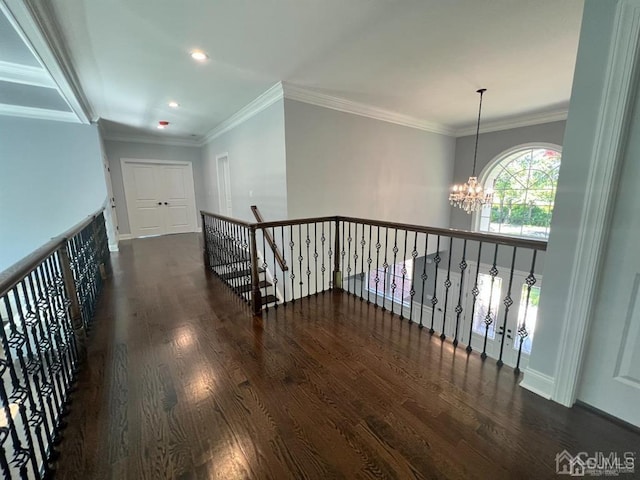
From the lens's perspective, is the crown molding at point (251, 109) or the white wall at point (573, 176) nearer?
the white wall at point (573, 176)

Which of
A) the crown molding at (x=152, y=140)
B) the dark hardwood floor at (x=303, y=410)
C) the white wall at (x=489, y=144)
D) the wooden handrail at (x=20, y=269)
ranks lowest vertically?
the dark hardwood floor at (x=303, y=410)

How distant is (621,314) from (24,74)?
5867 mm

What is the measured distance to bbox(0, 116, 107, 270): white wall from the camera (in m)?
4.45

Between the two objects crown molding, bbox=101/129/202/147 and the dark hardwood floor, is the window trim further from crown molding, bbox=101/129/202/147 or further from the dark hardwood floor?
crown molding, bbox=101/129/202/147

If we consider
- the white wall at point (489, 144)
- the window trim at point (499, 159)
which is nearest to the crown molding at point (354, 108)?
the white wall at point (489, 144)

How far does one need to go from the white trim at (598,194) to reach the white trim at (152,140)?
7.81 m

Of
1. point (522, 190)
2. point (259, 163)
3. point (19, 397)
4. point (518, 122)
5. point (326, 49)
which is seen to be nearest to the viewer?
point (19, 397)

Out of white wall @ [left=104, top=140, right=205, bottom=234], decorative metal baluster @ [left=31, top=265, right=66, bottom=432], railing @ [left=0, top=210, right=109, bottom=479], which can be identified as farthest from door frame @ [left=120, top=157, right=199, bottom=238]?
decorative metal baluster @ [left=31, top=265, right=66, bottom=432]

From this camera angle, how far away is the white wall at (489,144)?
493 centimetres

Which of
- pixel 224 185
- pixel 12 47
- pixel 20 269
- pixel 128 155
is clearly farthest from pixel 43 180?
pixel 20 269

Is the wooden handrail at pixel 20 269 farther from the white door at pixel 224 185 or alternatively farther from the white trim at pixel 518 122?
the white trim at pixel 518 122

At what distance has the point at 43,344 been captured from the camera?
1386mm

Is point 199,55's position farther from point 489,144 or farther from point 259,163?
point 489,144

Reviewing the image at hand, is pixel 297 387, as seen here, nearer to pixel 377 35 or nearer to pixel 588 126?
pixel 588 126
